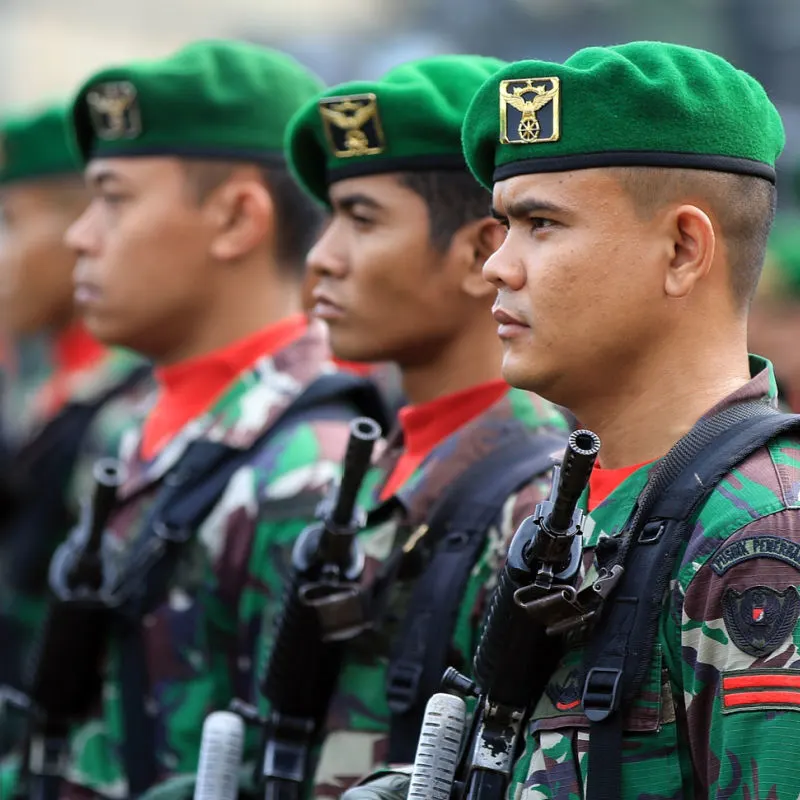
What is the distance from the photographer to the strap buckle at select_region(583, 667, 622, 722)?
284 cm

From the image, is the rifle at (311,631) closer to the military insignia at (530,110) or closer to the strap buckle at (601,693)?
the military insignia at (530,110)

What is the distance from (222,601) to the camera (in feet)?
15.2

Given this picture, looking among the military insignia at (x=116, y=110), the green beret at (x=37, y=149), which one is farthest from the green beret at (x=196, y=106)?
the green beret at (x=37, y=149)

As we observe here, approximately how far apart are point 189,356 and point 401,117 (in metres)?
1.40

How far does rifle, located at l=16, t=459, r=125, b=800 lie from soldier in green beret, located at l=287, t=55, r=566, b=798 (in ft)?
3.08

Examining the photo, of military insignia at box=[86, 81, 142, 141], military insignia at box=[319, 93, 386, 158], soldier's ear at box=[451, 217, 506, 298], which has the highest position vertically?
military insignia at box=[86, 81, 142, 141]

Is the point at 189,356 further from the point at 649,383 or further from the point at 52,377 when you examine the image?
the point at 52,377

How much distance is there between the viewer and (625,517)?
3045 mm

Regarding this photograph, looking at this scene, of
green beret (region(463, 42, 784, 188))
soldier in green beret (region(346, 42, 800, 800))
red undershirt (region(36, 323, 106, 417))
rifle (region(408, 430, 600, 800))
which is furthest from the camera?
red undershirt (region(36, 323, 106, 417))

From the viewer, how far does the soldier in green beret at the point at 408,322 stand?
396 centimetres

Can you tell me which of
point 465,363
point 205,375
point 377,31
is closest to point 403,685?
point 465,363

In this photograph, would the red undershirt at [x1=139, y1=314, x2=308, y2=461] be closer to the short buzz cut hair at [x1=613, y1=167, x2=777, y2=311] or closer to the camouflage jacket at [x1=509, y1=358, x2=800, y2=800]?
the short buzz cut hair at [x1=613, y1=167, x2=777, y2=311]

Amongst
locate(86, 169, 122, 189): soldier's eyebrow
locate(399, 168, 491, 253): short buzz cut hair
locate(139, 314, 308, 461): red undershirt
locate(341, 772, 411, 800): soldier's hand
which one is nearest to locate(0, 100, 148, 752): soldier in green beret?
locate(139, 314, 308, 461): red undershirt

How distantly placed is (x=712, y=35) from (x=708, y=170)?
13385 millimetres
